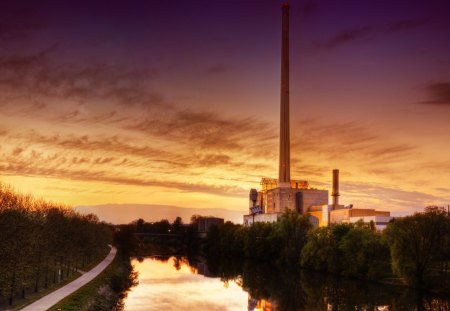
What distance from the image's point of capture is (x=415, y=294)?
53375 mm

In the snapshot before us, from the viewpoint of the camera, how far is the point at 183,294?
54.1 m

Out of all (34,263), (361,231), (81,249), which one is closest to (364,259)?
(361,231)

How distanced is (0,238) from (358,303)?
31.5m

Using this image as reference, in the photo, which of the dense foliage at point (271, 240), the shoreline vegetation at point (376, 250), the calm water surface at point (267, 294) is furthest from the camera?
the dense foliage at point (271, 240)

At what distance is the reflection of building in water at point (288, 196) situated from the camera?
123m

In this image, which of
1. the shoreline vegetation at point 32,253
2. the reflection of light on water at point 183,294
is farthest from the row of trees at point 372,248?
the shoreline vegetation at point 32,253

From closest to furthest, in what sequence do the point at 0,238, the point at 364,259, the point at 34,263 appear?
1. the point at 0,238
2. the point at 34,263
3. the point at 364,259

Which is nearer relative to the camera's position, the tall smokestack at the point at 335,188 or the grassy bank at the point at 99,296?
the grassy bank at the point at 99,296

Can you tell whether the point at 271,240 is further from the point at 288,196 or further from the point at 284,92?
the point at 284,92

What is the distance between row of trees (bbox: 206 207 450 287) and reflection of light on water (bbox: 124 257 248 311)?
16.9m

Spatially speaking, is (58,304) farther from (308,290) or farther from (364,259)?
(364,259)

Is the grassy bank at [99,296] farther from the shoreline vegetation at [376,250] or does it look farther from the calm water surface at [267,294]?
the shoreline vegetation at [376,250]

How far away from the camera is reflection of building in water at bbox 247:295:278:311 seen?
46.1 meters

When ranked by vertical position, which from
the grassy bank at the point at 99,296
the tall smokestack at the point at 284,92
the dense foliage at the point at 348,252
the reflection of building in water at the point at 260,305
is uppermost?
the tall smokestack at the point at 284,92
